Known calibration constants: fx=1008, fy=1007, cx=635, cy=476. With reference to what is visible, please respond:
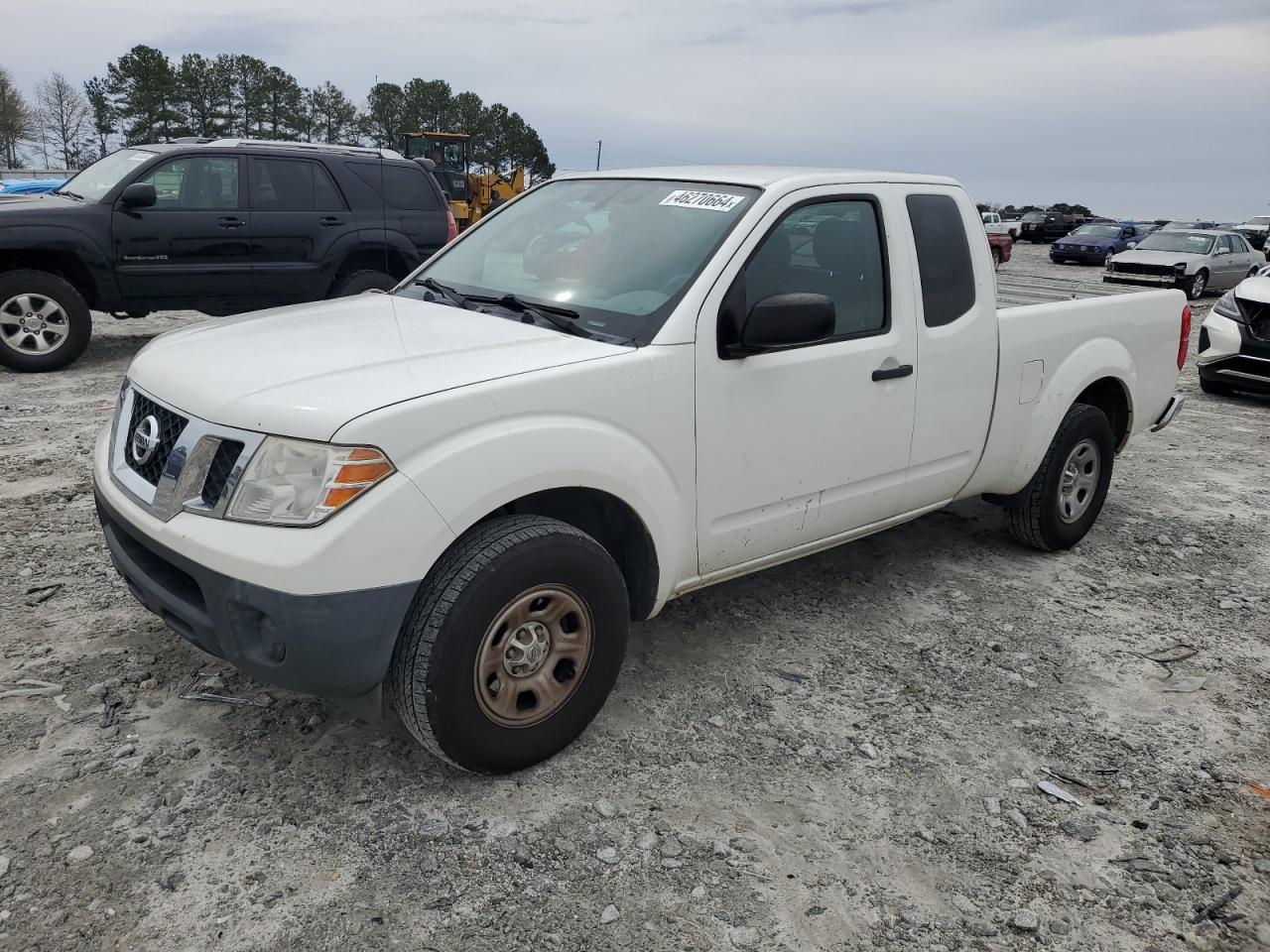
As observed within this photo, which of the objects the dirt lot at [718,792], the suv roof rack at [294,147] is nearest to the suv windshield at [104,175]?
the suv roof rack at [294,147]

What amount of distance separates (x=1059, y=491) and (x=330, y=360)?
364 cm

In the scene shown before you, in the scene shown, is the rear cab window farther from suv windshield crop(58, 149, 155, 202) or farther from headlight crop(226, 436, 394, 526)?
suv windshield crop(58, 149, 155, 202)

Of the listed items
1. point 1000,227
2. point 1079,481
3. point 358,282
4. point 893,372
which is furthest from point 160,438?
point 1000,227

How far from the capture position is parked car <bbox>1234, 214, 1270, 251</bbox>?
3390 cm

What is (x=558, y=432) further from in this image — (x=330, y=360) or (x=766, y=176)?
(x=766, y=176)

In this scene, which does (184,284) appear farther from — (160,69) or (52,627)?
(160,69)

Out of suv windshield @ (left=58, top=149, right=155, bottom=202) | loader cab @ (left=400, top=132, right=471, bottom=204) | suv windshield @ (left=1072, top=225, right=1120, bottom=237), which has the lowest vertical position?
suv windshield @ (left=1072, top=225, right=1120, bottom=237)

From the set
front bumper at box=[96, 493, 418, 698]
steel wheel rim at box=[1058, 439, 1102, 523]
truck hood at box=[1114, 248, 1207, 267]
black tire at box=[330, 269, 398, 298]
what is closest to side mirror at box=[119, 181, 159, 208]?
black tire at box=[330, 269, 398, 298]

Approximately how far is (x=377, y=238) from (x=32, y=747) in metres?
7.55

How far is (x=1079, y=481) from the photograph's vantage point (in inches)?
201

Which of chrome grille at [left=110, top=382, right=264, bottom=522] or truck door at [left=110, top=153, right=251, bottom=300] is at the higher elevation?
truck door at [left=110, top=153, right=251, bottom=300]

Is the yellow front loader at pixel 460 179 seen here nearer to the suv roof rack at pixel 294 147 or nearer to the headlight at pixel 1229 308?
the suv roof rack at pixel 294 147

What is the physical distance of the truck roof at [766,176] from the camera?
3.67 metres

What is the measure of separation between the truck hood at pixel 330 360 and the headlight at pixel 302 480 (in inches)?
2.2
